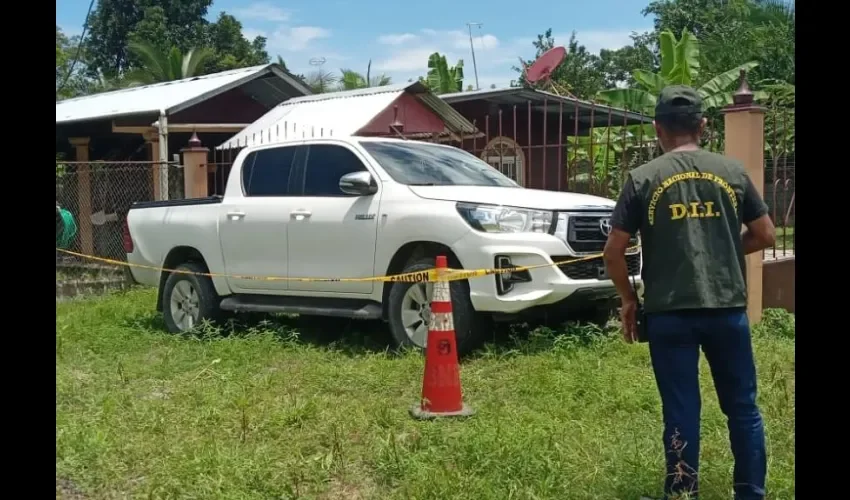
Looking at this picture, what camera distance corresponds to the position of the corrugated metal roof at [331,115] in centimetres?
1394

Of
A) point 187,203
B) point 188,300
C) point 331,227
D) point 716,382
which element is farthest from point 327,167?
point 716,382

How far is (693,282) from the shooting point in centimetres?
347

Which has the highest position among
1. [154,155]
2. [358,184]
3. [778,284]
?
[154,155]

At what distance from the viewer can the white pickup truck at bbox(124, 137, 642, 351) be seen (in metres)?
6.39

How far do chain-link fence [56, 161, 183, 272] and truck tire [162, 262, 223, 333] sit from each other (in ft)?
16.5

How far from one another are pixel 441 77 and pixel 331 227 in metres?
20.2

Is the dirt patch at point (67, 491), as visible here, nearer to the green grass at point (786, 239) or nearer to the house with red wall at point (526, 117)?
the green grass at point (786, 239)

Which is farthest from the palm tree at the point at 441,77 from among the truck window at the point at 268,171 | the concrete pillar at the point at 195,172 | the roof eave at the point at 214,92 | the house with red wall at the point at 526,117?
the truck window at the point at 268,171

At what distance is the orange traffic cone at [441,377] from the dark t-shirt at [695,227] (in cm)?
190

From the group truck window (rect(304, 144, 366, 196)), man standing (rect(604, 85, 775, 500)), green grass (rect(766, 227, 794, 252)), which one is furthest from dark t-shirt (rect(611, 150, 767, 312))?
green grass (rect(766, 227, 794, 252))

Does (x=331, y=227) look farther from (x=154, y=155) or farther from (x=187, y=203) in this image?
(x=154, y=155)

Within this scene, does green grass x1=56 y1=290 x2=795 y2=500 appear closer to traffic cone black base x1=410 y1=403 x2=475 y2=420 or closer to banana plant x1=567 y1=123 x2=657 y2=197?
traffic cone black base x1=410 y1=403 x2=475 y2=420
